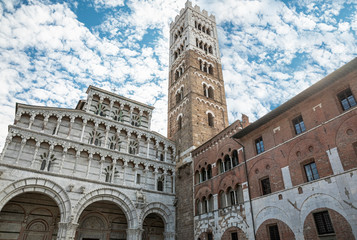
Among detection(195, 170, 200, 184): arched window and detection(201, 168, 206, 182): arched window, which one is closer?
detection(201, 168, 206, 182): arched window

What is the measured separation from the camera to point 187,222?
2278 cm

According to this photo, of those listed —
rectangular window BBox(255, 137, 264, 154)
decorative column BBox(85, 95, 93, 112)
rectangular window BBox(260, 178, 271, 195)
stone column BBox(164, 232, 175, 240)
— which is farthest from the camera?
decorative column BBox(85, 95, 93, 112)

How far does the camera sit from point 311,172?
14.0m

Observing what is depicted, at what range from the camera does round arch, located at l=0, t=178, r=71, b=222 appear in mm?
17578

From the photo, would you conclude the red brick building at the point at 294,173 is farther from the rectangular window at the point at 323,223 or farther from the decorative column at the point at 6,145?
the decorative column at the point at 6,145

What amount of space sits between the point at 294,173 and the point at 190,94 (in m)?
16.8

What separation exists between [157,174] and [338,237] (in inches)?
643

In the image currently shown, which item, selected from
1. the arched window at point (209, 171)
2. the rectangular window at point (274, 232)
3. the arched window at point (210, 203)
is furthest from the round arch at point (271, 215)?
the arched window at point (209, 171)

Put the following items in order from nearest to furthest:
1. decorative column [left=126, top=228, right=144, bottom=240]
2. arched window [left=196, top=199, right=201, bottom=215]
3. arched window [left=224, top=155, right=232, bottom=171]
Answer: arched window [left=224, top=155, right=232, bottom=171]
decorative column [left=126, top=228, right=144, bottom=240]
arched window [left=196, top=199, right=201, bottom=215]

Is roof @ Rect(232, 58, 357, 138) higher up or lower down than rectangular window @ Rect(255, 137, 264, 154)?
higher up

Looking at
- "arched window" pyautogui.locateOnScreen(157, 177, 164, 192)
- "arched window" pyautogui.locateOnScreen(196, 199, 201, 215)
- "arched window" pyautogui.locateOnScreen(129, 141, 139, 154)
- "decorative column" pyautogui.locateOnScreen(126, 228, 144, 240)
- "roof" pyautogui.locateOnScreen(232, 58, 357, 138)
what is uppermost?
"arched window" pyautogui.locateOnScreen(129, 141, 139, 154)

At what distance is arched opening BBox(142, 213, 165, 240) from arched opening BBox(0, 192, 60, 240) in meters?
8.16

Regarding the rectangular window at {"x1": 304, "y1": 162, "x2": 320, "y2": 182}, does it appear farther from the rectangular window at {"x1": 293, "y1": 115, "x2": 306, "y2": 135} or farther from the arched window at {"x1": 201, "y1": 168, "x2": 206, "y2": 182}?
the arched window at {"x1": 201, "y1": 168, "x2": 206, "y2": 182}

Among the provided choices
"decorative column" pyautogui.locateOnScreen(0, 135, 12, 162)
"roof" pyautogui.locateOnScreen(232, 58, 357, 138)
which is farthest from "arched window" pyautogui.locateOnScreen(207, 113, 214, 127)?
"decorative column" pyautogui.locateOnScreen(0, 135, 12, 162)
